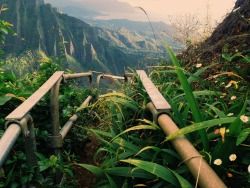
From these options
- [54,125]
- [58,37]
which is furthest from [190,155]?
[58,37]

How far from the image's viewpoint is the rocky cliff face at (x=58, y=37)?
158500mm

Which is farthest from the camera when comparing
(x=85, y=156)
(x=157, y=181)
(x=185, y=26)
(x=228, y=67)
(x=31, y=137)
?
(x=185, y=26)

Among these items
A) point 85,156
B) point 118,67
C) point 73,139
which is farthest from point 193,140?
point 118,67

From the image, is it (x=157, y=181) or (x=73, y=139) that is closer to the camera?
(x=157, y=181)

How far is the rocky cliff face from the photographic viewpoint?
158 metres

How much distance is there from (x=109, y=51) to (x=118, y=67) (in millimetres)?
16484

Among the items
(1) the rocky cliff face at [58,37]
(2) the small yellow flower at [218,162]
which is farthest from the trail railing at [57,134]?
(1) the rocky cliff face at [58,37]

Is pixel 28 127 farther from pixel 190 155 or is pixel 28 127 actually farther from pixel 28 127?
pixel 190 155

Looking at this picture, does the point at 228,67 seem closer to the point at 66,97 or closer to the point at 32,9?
the point at 66,97

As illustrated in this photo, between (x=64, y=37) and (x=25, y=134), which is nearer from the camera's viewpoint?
(x=25, y=134)

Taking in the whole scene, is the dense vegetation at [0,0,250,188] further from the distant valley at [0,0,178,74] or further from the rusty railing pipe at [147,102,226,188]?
the distant valley at [0,0,178,74]

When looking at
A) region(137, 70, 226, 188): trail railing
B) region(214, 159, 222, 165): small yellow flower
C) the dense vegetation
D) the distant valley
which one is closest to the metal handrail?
the dense vegetation

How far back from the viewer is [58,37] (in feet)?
538

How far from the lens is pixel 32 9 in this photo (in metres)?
171
